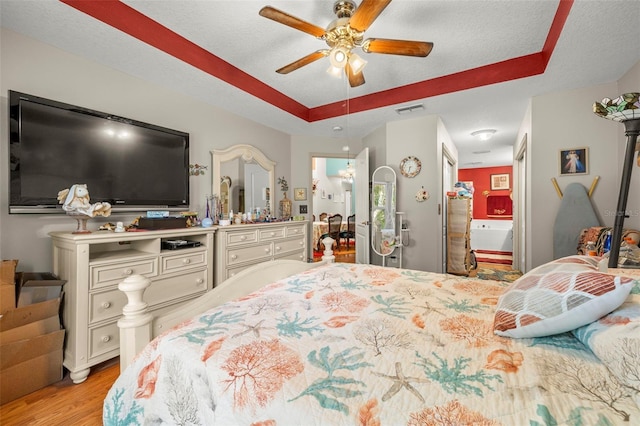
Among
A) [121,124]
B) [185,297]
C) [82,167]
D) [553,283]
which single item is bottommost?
[185,297]

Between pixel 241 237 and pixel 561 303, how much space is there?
2.56 meters

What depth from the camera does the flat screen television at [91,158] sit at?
1.71 metres

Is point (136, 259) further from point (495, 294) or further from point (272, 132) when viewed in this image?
point (272, 132)

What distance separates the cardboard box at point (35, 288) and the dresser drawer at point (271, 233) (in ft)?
5.61

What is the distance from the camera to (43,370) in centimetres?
162

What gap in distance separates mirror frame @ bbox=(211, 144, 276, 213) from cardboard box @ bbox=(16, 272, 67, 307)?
161 centimetres

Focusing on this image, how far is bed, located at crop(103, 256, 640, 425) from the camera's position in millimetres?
582

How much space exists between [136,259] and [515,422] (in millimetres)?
2216

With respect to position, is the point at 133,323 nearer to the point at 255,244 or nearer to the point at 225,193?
the point at 255,244

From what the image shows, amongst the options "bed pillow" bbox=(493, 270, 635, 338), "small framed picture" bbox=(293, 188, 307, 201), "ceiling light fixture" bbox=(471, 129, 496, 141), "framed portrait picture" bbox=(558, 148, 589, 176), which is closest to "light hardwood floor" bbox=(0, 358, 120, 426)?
"bed pillow" bbox=(493, 270, 635, 338)

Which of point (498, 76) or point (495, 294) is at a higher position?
point (498, 76)

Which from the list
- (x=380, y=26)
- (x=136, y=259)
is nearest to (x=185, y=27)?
(x=380, y=26)

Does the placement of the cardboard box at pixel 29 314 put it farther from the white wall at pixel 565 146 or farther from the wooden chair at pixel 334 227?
the wooden chair at pixel 334 227

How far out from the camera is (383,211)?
12.5ft
